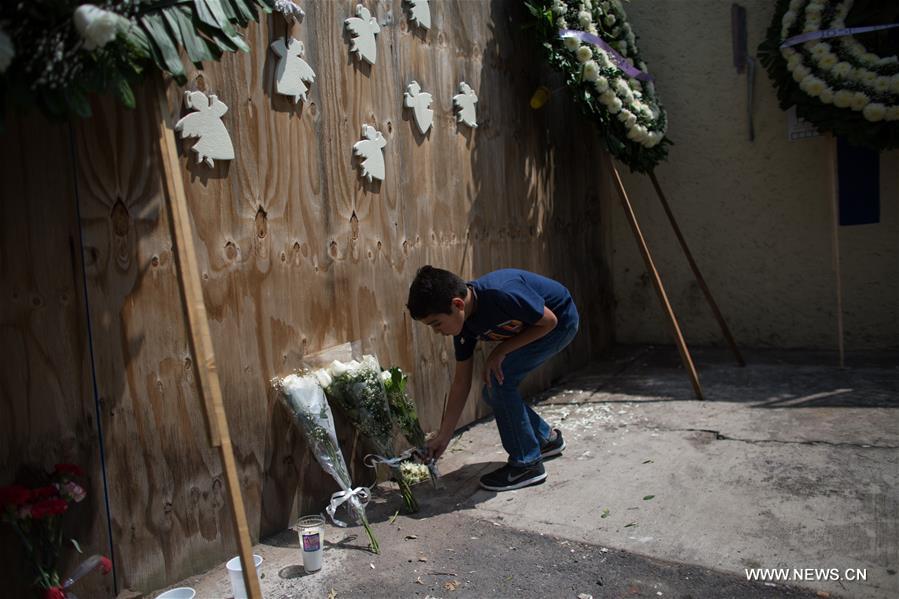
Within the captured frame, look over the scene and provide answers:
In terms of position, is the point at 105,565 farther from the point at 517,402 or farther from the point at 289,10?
the point at 289,10

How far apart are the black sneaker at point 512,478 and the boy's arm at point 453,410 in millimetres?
309

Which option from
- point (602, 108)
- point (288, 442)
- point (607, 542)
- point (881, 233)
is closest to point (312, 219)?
point (288, 442)

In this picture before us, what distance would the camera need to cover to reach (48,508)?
229 cm

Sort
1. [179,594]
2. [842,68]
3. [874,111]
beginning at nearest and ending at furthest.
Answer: [179,594]
[874,111]
[842,68]

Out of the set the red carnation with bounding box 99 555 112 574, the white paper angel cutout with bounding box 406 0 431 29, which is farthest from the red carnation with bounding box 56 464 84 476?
the white paper angel cutout with bounding box 406 0 431 29

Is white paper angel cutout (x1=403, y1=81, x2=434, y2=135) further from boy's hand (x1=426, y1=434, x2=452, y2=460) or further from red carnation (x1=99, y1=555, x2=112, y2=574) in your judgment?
red carnation (x1=99, y1=555, x2=112, y2=574)

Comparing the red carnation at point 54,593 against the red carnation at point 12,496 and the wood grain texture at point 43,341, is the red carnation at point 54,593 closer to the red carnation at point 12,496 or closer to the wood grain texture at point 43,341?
the wood grain texture at point 43,341

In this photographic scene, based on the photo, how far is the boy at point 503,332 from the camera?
→ 3350 mm

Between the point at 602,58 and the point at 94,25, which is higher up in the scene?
the point at 602,58

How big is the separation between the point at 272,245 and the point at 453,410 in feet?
4.03

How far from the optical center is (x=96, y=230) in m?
2.61

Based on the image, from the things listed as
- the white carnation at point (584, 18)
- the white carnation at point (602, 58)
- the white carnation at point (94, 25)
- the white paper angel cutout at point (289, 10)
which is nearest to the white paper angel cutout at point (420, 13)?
the white paper angel cutout at point (289, 10)

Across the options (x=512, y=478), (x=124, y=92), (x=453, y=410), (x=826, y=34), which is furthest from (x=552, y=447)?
(x=826, y=34)

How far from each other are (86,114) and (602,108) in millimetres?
3891
